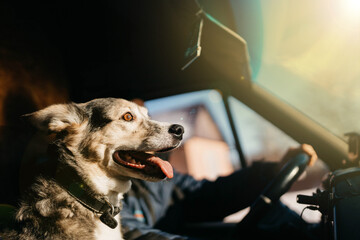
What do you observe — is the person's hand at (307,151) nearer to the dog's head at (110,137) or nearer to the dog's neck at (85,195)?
the dog's head at (110,137)

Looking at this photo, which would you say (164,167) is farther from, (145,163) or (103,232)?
(103,232)

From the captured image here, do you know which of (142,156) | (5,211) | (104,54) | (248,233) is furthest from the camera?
(104,54)

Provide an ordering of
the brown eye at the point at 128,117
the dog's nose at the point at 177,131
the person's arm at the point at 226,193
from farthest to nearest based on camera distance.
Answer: the person's arm at the point at 226,193
the brown eye at the point at 128,117
the dog's nose at the point at 177,131

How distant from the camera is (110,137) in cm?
150

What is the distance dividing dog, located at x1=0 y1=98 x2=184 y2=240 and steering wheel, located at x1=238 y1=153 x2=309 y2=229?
0.45 meters

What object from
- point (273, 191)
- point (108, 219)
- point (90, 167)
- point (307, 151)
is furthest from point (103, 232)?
point (307, 151)

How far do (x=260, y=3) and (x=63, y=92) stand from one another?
1849mm

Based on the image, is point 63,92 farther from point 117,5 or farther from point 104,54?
point 117,5

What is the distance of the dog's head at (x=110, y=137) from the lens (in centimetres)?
135

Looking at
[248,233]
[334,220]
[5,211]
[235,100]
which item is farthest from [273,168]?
[5,211]

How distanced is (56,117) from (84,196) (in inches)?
19.1

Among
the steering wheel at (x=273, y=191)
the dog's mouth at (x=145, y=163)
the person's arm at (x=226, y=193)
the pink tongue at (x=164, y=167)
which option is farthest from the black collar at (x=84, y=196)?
the person's arm at (x=226, y=193)

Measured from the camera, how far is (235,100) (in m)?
2.20

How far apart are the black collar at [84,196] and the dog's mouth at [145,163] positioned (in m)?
0.22
